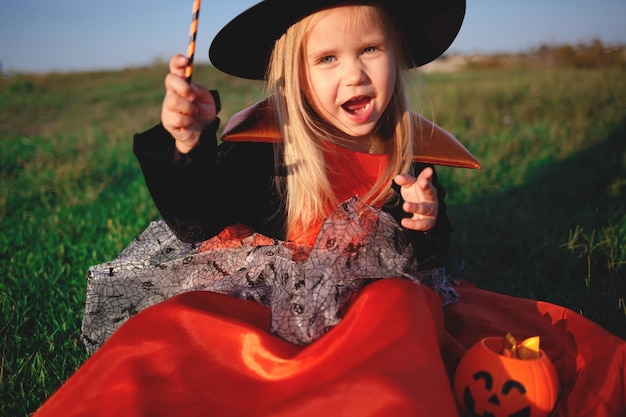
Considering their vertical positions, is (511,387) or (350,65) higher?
(350,65)

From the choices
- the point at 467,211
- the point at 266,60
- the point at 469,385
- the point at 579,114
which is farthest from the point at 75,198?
the point at 579,114

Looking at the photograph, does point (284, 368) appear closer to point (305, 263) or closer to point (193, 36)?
point (305, 263)

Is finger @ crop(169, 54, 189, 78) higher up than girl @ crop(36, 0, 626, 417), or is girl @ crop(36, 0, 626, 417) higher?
finger @ crop(169, 54, 189, 78)

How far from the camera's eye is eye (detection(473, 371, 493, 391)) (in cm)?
156

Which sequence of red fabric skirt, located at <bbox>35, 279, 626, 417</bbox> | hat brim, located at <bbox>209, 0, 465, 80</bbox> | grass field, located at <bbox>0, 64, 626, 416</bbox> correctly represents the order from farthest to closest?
grass field, located at <bbox>0, 64, 626, 416</bbox> → hat brim, located at <bbox>209, 0, 465, 80</bbox> → red fabric skirt, located at <bbox>35, 279, 626, 417</bbox>

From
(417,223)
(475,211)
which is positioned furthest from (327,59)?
(475,211)

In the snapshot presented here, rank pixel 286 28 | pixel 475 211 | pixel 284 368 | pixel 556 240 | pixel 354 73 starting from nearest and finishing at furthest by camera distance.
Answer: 1. pixel 284 368
2. pixel 354 73
3. pixel 286 28
4. pixel 556 240
5. pixel 475 211

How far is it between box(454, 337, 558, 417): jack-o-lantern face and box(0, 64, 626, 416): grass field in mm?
1125

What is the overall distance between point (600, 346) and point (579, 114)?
5487 mm

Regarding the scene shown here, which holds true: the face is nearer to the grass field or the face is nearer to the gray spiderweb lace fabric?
the gray spiderweb lace fabric

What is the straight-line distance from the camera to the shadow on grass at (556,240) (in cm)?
275

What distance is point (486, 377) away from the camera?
→ 5.17ft

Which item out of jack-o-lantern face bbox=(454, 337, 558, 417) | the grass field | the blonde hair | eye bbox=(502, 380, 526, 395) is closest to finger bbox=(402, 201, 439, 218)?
the blonde hair

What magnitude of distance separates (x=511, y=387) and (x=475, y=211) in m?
2.58
